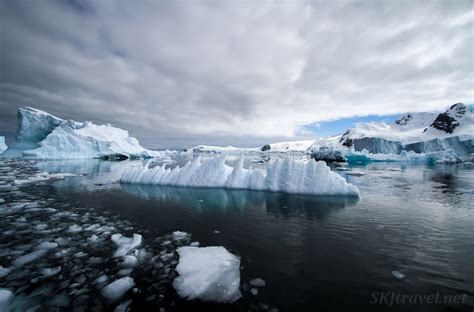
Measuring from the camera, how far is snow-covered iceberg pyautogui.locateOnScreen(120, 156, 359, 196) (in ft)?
50.9

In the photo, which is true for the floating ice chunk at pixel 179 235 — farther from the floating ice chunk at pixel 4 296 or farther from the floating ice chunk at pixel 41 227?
the floating ice chunk at pixel 41 227

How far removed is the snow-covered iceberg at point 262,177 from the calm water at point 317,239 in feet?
4.00

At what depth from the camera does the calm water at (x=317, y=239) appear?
190 inches

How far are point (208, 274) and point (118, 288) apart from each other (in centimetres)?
194

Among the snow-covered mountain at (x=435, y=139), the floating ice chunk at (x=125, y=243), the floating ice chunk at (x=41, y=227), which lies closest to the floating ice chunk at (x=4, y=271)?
the floating ice chunk at (x=125, y=243)

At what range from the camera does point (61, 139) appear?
5706cm

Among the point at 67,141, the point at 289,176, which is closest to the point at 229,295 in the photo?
the point at 289,176

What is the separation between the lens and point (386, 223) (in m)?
9.59

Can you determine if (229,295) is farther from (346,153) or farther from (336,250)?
(346,153)

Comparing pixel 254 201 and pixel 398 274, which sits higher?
pixel 254 201

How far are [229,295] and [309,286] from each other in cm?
179

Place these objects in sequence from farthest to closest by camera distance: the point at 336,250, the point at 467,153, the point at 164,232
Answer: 1. the point at 467,153
2. the point at 164,232
3. the point at 336,250

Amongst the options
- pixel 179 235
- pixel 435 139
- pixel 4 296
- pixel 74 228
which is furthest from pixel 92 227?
pixel 435 139

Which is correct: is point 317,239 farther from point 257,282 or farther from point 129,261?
point 129,261
